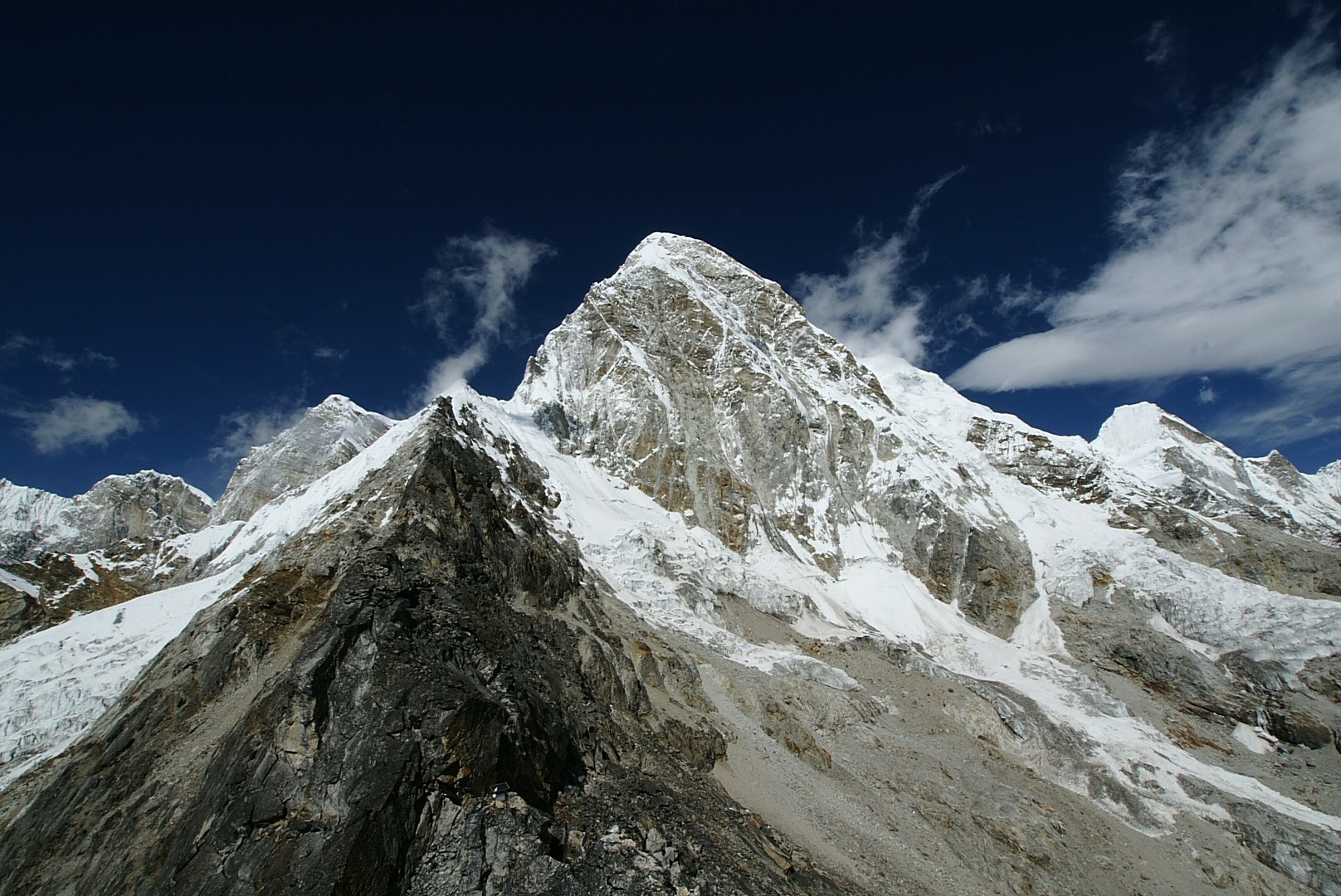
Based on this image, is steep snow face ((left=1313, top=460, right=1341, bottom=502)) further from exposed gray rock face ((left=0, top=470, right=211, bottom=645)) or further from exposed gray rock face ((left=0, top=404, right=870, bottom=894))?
exposed gray rock face ((left=0, top=470, right=211, bottom=645))

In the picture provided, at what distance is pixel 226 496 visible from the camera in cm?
8450

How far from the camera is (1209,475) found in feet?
393

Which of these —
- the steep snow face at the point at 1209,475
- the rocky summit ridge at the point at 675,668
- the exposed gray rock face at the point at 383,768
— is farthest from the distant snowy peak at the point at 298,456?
the steep snow face at the point at 1209,475

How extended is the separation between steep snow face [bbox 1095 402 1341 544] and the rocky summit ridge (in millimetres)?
8160

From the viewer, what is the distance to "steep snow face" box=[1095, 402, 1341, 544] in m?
99.5

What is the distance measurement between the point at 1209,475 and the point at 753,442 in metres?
108

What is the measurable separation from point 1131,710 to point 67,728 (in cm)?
7331

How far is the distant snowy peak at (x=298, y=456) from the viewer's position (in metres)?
78.9

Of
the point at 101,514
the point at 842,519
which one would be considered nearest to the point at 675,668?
the point at 842,519

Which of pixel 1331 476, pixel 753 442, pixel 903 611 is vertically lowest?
pixel 903 611

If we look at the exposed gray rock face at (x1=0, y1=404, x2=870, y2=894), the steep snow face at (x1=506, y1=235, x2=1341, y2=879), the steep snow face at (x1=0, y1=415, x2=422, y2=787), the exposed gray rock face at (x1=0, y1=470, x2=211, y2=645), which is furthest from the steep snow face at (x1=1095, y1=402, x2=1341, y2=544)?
the exposed gray rock face at (x1=0, y1=470, x2=211, y2=645)

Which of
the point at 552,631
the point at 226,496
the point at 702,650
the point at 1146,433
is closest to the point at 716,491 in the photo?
the point at 702,650

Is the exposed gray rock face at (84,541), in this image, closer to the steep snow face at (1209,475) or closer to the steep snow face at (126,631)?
the steep snow face at (126,631)

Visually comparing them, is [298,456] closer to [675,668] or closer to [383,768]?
[675,668]
